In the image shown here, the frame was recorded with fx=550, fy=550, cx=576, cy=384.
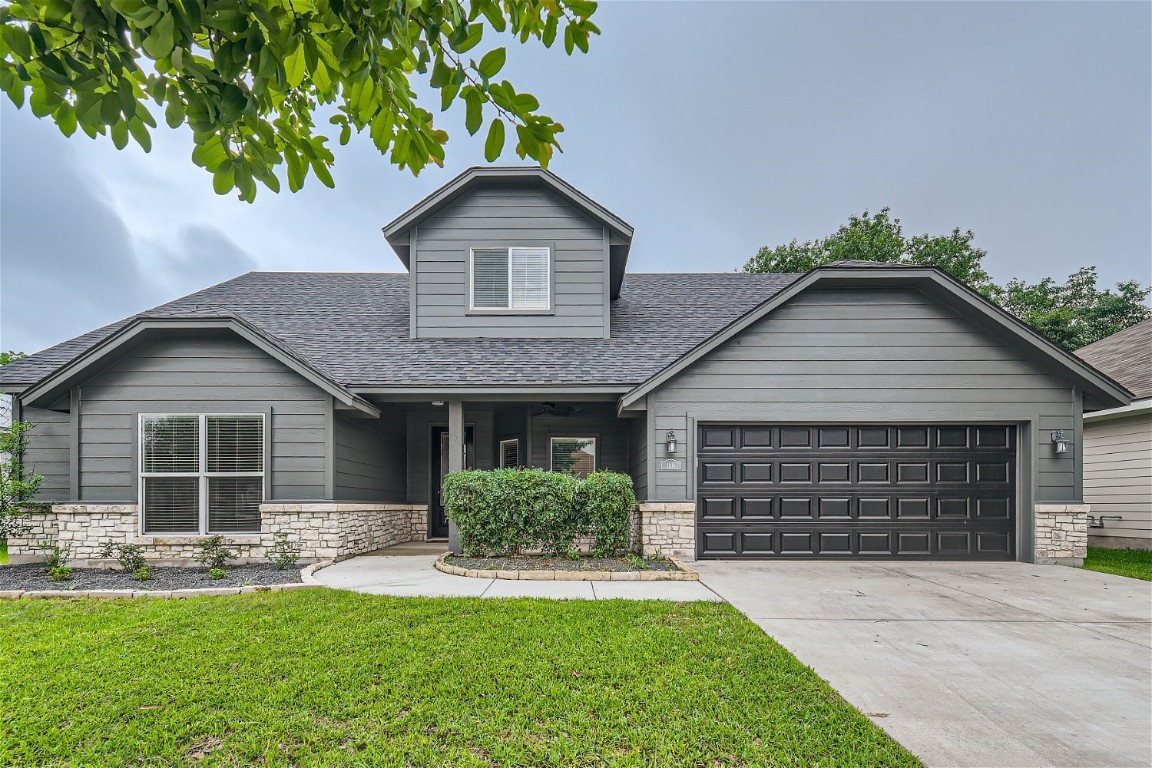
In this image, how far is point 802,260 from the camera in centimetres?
2730

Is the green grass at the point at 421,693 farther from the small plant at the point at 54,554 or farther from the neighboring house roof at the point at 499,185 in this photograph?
the neighboring house roof at the point at 499,185

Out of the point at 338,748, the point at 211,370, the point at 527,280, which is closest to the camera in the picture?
the point at 338,748

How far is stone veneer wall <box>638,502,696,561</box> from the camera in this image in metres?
8.27

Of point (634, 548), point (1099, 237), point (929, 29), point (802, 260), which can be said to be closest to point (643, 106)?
point (929, 29)

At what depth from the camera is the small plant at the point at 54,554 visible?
307 inches

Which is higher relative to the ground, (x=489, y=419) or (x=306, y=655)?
(x=489, y=419)

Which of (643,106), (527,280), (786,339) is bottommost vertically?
(786,339)

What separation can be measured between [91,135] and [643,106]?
72.1 ft

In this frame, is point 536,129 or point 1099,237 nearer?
point 536,129

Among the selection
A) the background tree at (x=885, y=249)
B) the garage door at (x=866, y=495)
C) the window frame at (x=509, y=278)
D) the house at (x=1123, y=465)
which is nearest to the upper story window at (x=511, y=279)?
the window frame at (x=509, y=278)

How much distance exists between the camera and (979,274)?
25.6m

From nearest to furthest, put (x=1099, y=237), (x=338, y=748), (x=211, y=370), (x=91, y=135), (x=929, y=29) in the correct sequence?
(x=91, y=135), (x=338, y=748), (x=211, y=370), (x=929, y=29), (x=1099, y=237)

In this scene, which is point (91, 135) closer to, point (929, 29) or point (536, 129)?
point (536, 129)

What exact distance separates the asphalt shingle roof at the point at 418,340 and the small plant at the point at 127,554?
3155 mm
